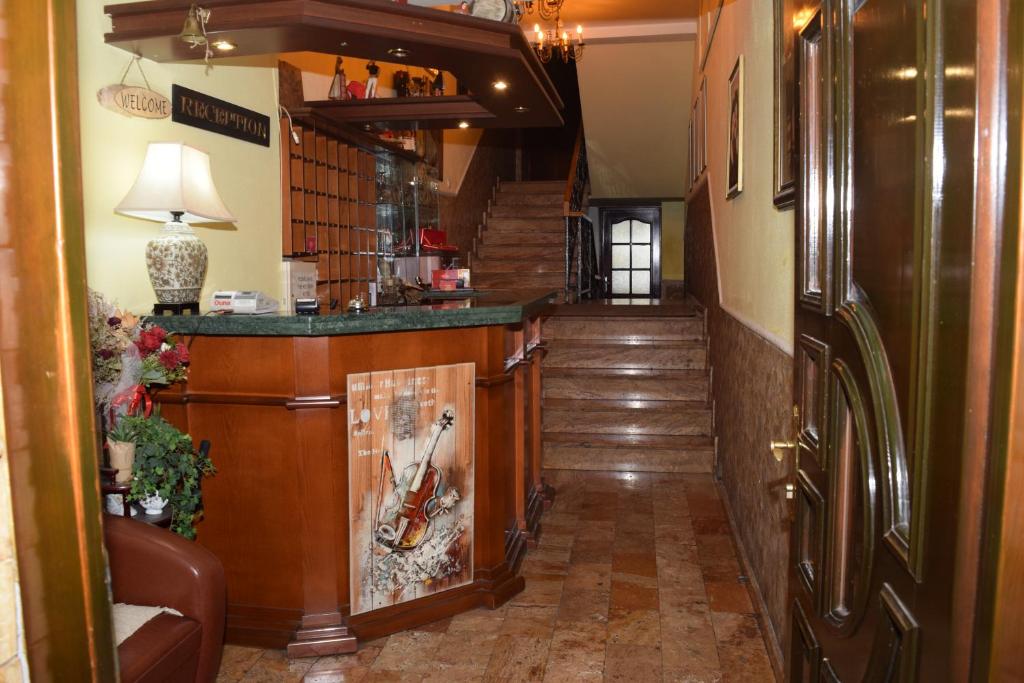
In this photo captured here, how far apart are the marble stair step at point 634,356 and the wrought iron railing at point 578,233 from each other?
268 centimetres

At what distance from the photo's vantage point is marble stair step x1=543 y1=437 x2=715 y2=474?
5.38 m

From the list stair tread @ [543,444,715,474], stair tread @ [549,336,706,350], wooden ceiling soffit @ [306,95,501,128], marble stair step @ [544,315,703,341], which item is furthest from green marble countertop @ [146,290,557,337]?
marble stair step @ [544,315,703,341]

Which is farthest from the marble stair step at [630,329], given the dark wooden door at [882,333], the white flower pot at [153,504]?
the dark wooden door at [882,333]

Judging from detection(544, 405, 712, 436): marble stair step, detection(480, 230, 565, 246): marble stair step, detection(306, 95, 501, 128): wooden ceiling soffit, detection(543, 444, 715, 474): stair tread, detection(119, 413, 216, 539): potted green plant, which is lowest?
detection(543, 444, 715, 474): stair tread

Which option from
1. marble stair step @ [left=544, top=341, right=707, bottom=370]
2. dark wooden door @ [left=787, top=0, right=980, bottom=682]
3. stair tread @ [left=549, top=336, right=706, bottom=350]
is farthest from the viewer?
stair tread @ [left=549, top=336, right=706, bottom=350]

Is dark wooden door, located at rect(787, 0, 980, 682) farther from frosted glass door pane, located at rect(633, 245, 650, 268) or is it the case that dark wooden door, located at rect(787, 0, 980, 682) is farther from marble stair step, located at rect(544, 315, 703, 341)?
frosted glass door pane, located at rect(633, 245, 650, 268)

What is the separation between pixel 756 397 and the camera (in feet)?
10.9

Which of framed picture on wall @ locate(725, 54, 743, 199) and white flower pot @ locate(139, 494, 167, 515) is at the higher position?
framed picture on wall @ locate(725, 54, 743, 199)

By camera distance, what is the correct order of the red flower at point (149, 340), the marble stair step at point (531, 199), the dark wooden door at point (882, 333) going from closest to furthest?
the dark wooden door at point (882, 333) < the red flower at point (149, 340) < the marble stair step at point (531, 199)

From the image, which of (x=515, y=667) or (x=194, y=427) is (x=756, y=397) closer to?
(x=515, y=667)

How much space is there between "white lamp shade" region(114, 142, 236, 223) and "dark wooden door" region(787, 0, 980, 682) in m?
2.29

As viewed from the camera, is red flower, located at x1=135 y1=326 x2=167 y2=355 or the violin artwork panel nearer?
red flower, located at x1=135 y1=326 x2=167 y2=355

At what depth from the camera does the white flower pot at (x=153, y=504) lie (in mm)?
2504

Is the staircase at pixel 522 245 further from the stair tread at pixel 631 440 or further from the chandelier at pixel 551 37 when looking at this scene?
the stair tread at pixel 631 440
